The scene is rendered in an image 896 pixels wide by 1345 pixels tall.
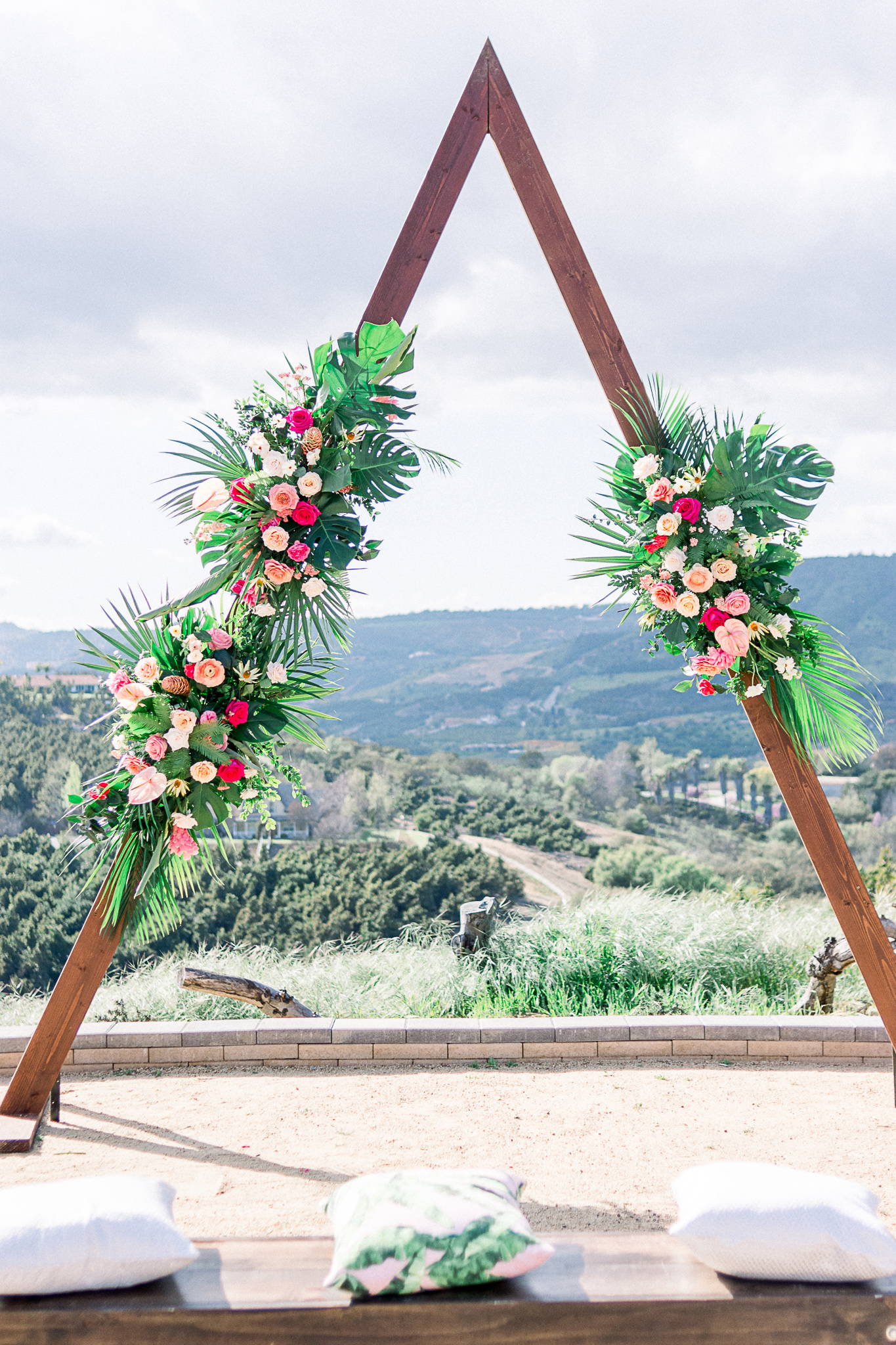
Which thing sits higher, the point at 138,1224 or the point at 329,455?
the point at 329,455

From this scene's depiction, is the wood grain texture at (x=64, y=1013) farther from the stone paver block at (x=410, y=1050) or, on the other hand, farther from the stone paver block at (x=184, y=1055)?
the stone paver block at (x=410, y=1050)

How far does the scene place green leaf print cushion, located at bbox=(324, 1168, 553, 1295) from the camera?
1.55 meters

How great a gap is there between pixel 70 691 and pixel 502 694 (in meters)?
12.7

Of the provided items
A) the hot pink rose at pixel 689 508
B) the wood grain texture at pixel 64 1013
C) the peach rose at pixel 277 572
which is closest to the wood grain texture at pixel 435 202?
the peach rose at pixel 277 572

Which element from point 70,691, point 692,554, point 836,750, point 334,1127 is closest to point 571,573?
point 692,554

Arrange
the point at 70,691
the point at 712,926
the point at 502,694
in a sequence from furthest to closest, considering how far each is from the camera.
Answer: the point at 502,694 < the point at 70,691 < the point at 712,926

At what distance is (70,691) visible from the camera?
18953 mm

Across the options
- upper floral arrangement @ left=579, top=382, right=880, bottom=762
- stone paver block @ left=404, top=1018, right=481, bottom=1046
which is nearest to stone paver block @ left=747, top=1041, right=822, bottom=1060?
stone paver block @ left=404, top=1018, right=481, bottom=1046

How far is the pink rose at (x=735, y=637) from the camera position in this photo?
10.3 ft

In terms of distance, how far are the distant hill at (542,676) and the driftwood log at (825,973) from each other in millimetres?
17651

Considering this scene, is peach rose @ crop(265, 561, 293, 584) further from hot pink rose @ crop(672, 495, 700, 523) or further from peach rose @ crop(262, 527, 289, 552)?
hot pink rose @ crop(672, 495, 700, 523)

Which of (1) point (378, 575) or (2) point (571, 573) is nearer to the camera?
(1) point (378, 575)

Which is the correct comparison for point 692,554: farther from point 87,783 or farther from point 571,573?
point 87,783

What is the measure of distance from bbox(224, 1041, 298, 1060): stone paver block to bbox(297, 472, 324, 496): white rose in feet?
8.36
